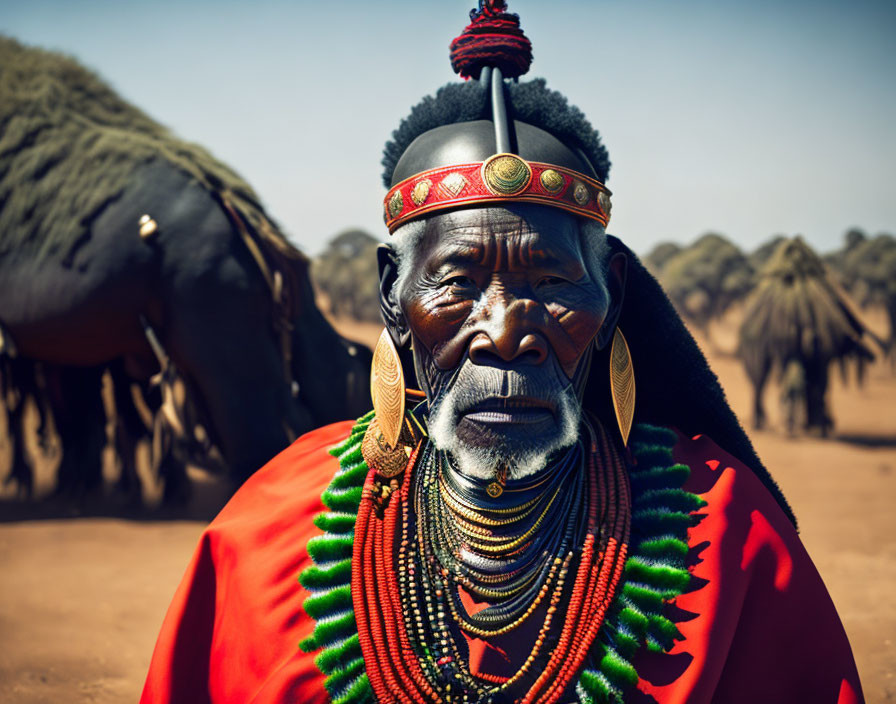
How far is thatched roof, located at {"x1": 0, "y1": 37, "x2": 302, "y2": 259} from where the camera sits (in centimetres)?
551

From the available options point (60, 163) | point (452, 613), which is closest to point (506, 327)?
point (452, 613)

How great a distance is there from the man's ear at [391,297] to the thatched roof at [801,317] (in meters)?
11.1

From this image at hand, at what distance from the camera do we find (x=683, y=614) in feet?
5.69

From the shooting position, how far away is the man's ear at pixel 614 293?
1.94m

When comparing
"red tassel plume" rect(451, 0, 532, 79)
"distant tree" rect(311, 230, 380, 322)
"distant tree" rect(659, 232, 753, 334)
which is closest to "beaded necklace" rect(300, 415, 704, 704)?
"red tassel plume" rect(451, 0, 532, 79)

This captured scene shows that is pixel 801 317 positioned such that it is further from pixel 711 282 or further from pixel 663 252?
pixel 663 252

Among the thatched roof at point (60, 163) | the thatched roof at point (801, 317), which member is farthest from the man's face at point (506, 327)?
the thatched roof at point (801, 317)

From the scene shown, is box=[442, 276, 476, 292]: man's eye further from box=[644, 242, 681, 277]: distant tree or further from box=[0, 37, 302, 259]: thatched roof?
box=[644, 242, 681, 277]: distant tree

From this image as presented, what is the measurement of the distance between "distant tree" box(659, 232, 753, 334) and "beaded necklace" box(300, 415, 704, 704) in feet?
A: 97.6

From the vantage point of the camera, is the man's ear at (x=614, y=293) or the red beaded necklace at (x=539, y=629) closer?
the red beaded necklace at (x=539, y=629)

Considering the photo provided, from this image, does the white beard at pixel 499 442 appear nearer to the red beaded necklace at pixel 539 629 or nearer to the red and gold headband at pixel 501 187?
the red beaded necklace at pixel 539 629

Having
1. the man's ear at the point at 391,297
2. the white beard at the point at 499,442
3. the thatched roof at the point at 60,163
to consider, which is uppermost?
the thatched roof at the point at 60,163

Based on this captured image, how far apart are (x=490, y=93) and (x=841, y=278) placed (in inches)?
1199

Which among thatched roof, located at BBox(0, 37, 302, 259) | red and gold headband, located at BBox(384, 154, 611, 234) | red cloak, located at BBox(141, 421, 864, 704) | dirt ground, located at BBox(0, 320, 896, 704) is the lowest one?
dirt ground, located at BBox(0, 320, 896, 704)
